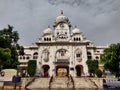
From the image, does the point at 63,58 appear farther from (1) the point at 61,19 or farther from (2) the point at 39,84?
(2) the point at 39,84

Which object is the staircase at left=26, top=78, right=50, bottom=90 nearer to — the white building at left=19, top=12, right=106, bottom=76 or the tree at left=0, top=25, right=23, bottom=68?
the tree at left=0, top=25, right=23, bottom=68

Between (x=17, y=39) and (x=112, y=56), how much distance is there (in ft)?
93.8

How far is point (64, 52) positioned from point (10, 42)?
16.0 meters

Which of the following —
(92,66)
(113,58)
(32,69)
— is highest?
(113,58)

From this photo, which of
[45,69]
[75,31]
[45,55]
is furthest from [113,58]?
[45,69]

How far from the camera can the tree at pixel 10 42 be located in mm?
52916

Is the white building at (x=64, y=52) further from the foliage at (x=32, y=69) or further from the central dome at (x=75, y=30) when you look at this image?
the foliage at (x=32, y=69)

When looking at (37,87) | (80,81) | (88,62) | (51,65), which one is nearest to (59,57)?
(51,65)

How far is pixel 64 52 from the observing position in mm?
65250

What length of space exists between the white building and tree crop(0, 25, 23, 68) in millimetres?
7921

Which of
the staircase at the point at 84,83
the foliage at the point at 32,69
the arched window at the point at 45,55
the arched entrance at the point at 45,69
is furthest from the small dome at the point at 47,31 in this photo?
the staircase at the point at 84,83

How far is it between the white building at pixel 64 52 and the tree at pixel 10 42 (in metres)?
7.92

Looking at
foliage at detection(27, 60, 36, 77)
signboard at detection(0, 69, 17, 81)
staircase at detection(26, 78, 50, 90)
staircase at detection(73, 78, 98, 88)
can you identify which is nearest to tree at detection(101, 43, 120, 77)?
staircase at detection(73, 78, 98, 88)

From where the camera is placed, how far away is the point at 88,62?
6134 centimetres
